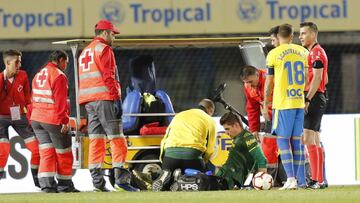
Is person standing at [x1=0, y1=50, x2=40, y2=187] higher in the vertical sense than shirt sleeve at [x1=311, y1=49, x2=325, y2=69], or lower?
lower

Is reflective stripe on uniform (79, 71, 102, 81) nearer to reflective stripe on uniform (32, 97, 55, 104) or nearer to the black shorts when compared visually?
reflective stripe on uniform (32, 97, 55, 104)

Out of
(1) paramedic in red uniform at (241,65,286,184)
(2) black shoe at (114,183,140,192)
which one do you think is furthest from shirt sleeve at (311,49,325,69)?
(2) black shoe at (114,183,140,192)

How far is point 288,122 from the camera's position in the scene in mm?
14570

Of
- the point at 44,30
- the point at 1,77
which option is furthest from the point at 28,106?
the point at 44,30

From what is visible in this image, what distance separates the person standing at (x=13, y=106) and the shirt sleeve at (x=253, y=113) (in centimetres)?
Answer: 260

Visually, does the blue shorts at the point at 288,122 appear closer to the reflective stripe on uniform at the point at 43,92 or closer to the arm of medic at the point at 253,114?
the arm of medic at the point at 253,114

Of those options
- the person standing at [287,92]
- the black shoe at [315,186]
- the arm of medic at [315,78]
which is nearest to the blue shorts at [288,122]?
the person standing at [287,92]

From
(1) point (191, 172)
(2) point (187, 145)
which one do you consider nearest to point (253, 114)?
(2) point (187, 145)

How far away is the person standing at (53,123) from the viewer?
16094mm

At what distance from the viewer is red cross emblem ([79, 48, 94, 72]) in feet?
51.8

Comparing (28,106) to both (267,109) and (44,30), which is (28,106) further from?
(44,30)

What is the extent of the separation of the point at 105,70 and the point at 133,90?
2.71 meters

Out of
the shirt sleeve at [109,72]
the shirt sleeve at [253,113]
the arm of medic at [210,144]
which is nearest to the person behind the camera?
the shirt sleeve at [109,72]

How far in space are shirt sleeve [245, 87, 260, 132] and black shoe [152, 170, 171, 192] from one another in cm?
174
